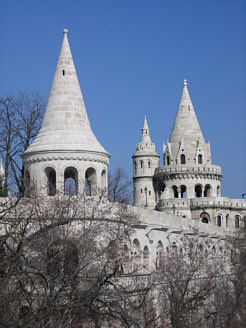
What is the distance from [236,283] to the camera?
3173 cm

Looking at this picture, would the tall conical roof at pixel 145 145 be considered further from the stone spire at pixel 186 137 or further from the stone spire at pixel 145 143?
the stone spire at pixel 186 137

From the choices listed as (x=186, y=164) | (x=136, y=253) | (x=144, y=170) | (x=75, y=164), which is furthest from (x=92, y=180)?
(x=144, y=170)

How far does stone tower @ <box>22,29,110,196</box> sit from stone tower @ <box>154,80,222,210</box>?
33.2m

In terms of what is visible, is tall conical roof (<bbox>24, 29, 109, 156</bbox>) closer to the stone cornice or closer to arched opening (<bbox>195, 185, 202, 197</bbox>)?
the stone cornice

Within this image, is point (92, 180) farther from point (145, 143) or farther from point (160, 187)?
point (145, 143)

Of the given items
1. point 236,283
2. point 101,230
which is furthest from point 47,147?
point 236,283

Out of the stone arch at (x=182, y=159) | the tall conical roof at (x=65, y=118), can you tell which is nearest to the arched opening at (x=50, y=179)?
the tall conical roof at (x=65, y=118)

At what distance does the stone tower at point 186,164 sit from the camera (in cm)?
6122

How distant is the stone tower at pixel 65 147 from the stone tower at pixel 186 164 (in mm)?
33163

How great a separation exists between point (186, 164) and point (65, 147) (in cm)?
3583

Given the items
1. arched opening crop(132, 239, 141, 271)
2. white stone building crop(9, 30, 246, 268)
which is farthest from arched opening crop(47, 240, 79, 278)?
arched opening crop(132, 239, 141, 271)

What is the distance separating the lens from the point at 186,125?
63.7 meters

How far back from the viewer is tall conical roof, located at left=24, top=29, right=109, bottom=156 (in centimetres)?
2678

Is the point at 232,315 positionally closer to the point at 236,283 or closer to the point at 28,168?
the point at 236,283
